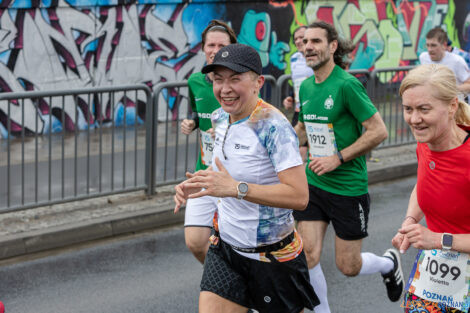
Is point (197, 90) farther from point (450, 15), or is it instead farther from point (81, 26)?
point (450, 15)

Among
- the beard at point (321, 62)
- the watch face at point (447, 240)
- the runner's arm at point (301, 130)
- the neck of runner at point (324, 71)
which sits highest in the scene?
the beard at point (321, 62)

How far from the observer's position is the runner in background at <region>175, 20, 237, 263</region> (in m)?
5.55

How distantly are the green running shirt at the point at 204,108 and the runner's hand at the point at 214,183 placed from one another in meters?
2.11

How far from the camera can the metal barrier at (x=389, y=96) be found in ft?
36.4

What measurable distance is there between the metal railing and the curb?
54 cm

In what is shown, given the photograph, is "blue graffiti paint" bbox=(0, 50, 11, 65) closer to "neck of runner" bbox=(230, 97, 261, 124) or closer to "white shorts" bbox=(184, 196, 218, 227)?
"white shorts" bbox=(184, 196, 218, 227)

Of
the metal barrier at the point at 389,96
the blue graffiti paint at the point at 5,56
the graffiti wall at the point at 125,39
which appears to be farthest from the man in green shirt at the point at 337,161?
the blue graffiti paint at the point at 5,56

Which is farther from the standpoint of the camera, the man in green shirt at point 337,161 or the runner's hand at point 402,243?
the man in green shirt at point 337,161

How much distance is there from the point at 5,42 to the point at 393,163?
19.6 ft

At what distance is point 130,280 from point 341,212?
211 cm

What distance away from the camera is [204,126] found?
594cm

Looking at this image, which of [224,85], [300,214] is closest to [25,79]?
[300,214]

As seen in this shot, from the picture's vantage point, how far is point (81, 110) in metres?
8.52

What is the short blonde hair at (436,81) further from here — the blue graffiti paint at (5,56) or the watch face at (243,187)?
the blue graffiti paint at (5,56)
